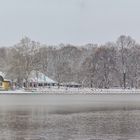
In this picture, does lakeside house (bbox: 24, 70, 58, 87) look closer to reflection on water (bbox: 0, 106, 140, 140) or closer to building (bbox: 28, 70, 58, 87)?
building (bbox: 28, 70, 58, 87)

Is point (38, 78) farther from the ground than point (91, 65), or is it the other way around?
point (91, 65)

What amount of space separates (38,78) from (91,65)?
62.0 feet

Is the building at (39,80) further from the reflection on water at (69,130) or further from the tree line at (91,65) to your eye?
the reflection on water at (69,130)

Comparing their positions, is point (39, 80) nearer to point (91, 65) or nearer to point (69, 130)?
point (91, 65)

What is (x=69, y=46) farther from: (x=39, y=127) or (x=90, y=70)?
(x=39, y=127)

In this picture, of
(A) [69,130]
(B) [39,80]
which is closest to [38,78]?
(B) [39,80]

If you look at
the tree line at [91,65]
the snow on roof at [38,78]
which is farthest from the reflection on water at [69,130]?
the snow on roof at [38,78]

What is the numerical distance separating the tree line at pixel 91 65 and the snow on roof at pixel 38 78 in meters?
1.95

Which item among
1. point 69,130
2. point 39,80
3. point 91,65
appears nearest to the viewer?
point 69,130

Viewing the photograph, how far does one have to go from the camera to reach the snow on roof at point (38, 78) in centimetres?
14369

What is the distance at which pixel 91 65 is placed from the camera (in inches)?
5689

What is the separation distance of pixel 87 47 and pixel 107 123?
138344 millimetres

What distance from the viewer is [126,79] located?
485ft

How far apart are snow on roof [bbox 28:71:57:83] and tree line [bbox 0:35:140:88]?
1947 mm
